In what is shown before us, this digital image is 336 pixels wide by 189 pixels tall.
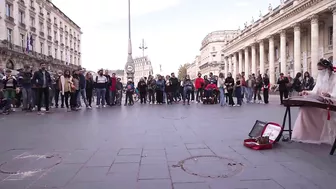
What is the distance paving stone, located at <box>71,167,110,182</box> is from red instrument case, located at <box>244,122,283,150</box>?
268 centimetres

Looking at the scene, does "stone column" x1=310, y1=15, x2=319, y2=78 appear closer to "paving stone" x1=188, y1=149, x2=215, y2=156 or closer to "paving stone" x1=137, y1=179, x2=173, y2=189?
"paving stone" x1=188, y1=149, x2=215, y2=156

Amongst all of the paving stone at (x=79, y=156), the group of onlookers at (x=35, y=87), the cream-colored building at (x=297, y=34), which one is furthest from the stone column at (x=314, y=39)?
the paving stone at (x=79, y=156)

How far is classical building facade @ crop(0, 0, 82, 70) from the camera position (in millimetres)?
38688

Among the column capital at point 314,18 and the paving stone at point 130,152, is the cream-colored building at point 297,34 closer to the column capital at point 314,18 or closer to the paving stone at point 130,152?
the column capital at point 314,18

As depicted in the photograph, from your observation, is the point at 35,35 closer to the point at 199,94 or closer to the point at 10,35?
the point at 10,35

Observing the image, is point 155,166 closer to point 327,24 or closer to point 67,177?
point 67,177

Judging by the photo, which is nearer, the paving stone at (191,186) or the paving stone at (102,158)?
the paving stone at (191,186)

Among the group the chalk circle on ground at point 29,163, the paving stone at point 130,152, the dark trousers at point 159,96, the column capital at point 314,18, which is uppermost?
the column capital at point 314,18

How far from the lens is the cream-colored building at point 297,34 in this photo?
32.1 metres

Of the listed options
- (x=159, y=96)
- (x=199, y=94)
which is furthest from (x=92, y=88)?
(x=199, y=94)

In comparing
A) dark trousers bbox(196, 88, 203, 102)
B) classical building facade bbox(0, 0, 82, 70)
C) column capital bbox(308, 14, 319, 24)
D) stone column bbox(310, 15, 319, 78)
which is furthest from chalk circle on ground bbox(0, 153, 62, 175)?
classical building facade bbox(0, 0, 82, 70)

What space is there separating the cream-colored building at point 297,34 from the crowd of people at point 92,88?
58.5ft

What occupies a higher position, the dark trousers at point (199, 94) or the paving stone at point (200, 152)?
the dark trousers at point (199, 94)

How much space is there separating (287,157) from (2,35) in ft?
142
